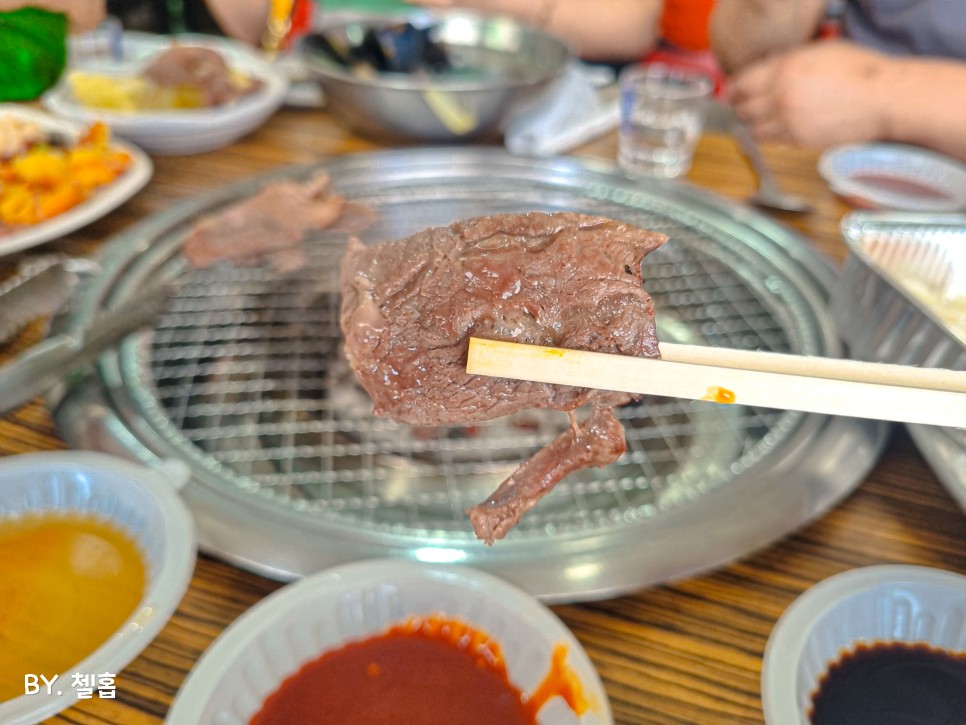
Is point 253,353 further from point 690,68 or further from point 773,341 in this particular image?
point 690,68

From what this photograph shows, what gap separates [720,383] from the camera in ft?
3.06

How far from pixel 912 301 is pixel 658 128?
1.53 meters

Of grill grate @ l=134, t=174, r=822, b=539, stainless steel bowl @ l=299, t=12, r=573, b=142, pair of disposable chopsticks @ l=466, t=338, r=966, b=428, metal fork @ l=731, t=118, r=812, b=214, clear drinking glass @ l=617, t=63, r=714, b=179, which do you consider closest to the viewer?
pair of disposable chopsticks @ l=466, t=338, r=966, b=428

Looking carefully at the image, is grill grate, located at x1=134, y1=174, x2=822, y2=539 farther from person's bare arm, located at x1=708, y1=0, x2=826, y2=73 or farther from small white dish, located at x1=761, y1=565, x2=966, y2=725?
person's bare arm, located at x1=708, y1=0, x2=826, y2=73

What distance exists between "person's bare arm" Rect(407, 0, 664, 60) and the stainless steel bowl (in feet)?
3.34

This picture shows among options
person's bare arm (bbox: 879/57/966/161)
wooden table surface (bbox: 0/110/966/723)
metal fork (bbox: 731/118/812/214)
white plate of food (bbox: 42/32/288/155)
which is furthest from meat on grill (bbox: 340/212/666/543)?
person's bare arm (bbox: 879/57/966/161)

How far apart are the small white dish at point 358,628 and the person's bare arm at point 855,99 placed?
9.78ft

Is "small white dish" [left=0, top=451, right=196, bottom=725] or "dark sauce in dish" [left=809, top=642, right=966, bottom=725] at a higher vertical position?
"small white dish" [left=0, top=451, right=196, bottom=725]

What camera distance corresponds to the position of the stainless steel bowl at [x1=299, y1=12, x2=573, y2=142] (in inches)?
106

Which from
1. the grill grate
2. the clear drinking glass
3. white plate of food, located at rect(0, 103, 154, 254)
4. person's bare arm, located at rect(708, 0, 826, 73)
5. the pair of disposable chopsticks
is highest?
person's bare arm, located at rect(708, 0, 826, 73)

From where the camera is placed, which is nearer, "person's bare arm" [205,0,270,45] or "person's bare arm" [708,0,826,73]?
"person's bare arm" [708,0,826,73]

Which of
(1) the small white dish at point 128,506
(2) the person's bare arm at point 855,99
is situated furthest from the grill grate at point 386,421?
(2) the person's bare arm at point 855,99

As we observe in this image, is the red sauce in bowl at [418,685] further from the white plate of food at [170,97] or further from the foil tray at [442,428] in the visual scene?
the white plate of food at [170,97]

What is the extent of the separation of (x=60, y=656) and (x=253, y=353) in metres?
1.02
